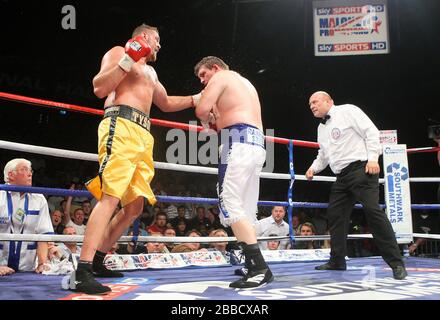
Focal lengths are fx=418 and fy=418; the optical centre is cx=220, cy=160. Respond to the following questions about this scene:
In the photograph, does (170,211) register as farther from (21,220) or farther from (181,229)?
(21,220)

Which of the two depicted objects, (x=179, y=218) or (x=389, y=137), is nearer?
(x=389, y=137)

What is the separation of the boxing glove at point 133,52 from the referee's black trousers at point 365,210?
1377 millimetres

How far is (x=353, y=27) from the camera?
7012 millimetres

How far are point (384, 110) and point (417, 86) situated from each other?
0.85 meters

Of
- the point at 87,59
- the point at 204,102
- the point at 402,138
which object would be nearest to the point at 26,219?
the point at 204,102

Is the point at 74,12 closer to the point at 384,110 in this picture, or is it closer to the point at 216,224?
the point at 216,224

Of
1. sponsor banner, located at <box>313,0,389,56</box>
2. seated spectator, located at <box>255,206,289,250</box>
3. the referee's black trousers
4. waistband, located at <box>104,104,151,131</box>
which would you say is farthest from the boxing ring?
sponsor banner, located at <box>313,0,389,56</box>

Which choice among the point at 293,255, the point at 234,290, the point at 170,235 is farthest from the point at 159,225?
the point at 234,290

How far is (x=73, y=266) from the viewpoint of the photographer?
212cm

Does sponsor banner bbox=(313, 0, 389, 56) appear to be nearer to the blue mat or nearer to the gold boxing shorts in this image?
the blue mat

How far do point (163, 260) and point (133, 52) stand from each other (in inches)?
51.1

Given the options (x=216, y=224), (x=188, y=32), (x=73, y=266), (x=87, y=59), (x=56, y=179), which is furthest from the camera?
(x=188, y=32)

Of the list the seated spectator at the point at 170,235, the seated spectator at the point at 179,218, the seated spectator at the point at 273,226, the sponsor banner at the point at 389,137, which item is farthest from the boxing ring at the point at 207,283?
the seated spectator at the point at 179,218

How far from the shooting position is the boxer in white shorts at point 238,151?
180cm
